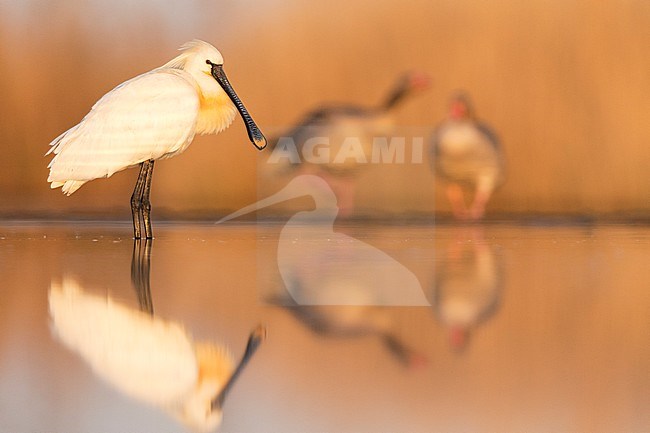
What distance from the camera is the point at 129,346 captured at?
1757 mm

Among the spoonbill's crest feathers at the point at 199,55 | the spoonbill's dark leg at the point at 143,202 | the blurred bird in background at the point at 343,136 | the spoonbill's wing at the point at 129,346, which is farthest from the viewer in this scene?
the blurred bird in background at the point at 343,136

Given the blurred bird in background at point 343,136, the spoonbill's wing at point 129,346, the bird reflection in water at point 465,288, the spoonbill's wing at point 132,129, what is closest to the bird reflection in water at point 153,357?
the spoonbill's wing at point 129,346

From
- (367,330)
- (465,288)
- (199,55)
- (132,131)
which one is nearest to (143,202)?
(132,131)

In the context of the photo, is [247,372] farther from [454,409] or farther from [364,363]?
[454,409]

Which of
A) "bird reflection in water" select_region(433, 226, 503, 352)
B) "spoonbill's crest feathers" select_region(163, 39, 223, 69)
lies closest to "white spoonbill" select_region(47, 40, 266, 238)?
"spoonbill's crest feathers" select_region(163, 39, 223, 69)

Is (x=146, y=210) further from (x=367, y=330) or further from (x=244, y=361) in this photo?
(x=244, y=361)

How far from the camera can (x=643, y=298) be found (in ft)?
8.01

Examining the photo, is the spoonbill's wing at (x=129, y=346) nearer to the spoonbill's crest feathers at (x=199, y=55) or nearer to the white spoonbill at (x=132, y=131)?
the white spoonbill at (x=132, y=131)

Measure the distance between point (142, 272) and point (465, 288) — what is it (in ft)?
2.99

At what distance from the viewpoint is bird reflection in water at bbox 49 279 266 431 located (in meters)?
1.38

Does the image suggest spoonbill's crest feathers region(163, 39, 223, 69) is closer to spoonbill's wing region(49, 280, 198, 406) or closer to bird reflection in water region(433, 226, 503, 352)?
bird reflection in water region(433, 226, 503, 352)

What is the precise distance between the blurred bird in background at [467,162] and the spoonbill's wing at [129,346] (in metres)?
3.47

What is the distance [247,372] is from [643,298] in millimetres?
1228

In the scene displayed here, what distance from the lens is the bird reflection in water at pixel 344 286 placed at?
6.71ft
